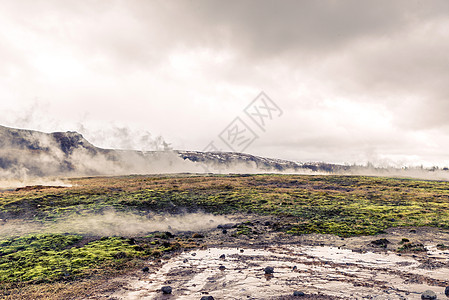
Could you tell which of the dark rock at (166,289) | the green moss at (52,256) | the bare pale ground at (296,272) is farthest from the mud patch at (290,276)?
the green moss at (52,256)

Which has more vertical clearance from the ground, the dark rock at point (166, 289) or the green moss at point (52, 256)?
the dark rock at point (166, 289)

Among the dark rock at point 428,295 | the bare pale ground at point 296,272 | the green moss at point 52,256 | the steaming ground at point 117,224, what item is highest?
the dark rock at point 428,295

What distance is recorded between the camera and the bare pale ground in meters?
12.0

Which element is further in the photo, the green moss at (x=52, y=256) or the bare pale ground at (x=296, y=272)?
the green moss at (x=52, y=256)

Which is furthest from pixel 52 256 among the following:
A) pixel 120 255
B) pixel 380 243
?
pixel 380 243

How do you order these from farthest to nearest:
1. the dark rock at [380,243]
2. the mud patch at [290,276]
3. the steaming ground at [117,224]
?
the steaming ground at [117,224], the dark rock at [380,243], the mud patch at [290,276]

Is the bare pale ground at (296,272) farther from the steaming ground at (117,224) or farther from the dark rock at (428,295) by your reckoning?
the steaming ground at (117,224)

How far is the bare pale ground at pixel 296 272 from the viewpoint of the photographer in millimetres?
11977

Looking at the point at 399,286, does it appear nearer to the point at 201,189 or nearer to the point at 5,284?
the point at 5,284

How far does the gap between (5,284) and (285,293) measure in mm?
15134

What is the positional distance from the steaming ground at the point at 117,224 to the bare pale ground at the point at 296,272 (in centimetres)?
968

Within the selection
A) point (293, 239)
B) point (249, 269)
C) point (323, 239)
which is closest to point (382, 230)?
point (323, 239)

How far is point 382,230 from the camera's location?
1091 inches

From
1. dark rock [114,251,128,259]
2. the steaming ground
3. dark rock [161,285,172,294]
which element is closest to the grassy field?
dark rock [114,251,128,259]
